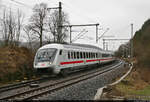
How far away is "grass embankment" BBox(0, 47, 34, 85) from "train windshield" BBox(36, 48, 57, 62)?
215cm

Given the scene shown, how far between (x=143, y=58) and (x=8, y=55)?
11.8m

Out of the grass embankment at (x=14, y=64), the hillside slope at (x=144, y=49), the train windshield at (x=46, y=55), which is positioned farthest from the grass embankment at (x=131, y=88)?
the grass embankment at (x=14, y=64)

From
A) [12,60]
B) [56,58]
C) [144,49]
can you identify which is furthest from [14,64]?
[144,49]

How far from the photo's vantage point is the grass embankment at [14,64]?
53.3 feet

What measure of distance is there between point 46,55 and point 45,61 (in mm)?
699

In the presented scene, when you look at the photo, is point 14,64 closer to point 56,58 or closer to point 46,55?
point 46,55

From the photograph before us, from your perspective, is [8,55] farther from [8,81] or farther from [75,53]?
[75,53]

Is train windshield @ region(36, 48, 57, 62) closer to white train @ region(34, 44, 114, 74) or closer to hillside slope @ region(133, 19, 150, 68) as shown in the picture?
white train @ region(34, 44, 114, 74)

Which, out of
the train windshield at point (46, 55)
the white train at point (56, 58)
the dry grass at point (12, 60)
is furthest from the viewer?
the train windshield at point (46, 55)

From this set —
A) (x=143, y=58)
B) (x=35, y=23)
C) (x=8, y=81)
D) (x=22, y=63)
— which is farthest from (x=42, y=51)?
(x=35, y=23)

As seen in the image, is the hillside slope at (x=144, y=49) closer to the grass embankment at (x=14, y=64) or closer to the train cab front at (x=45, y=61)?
the train cab front at (x=45, y=61)

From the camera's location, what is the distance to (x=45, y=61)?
652 inches

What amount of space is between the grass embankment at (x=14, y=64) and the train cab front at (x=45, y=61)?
80.6 inches

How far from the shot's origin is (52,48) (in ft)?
57.4
